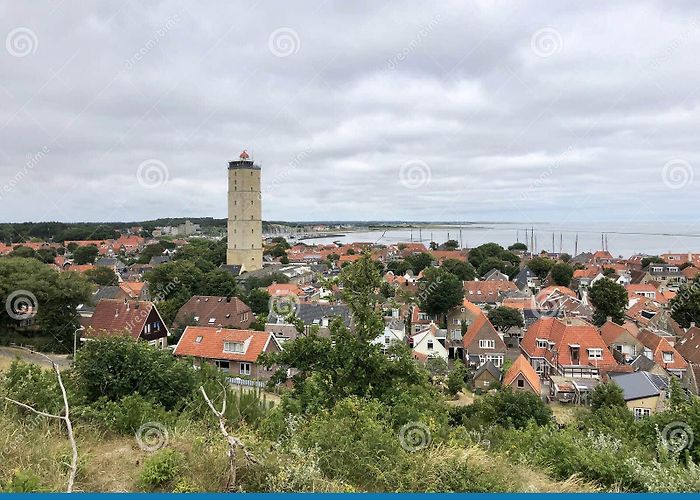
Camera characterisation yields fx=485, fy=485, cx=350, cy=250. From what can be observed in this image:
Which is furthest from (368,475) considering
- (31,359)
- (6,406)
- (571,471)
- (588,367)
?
(588,367)

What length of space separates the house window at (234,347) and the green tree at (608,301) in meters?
28.3

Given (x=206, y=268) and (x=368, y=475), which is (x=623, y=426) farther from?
(x=206, y=268)

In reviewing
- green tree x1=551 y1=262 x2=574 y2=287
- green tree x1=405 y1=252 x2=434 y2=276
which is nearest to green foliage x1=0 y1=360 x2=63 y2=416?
green tree x1=551 y1=262 x2=574 y2=287

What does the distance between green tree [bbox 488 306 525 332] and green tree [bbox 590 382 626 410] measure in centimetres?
1615

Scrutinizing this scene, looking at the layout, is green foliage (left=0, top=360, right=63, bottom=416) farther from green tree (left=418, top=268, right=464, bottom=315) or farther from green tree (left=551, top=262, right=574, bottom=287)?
green tree (left=551, top=262, right=574, bottom=287)

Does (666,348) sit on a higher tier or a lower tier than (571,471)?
lower

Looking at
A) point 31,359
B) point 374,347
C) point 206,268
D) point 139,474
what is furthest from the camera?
point 206,268

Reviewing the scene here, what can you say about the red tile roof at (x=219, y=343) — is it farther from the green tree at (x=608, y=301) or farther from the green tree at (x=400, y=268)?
the green tree at (x=400, y=268)

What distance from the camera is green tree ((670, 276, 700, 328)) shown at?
34.0 m

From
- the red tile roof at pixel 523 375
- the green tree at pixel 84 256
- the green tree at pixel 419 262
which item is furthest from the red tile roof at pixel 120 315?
the green tree at pixel 84 256

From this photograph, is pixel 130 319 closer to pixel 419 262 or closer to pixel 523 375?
pixel 523 375

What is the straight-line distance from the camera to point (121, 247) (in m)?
102

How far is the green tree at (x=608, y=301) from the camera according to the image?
3719 centimetres

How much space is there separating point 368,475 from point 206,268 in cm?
4895
